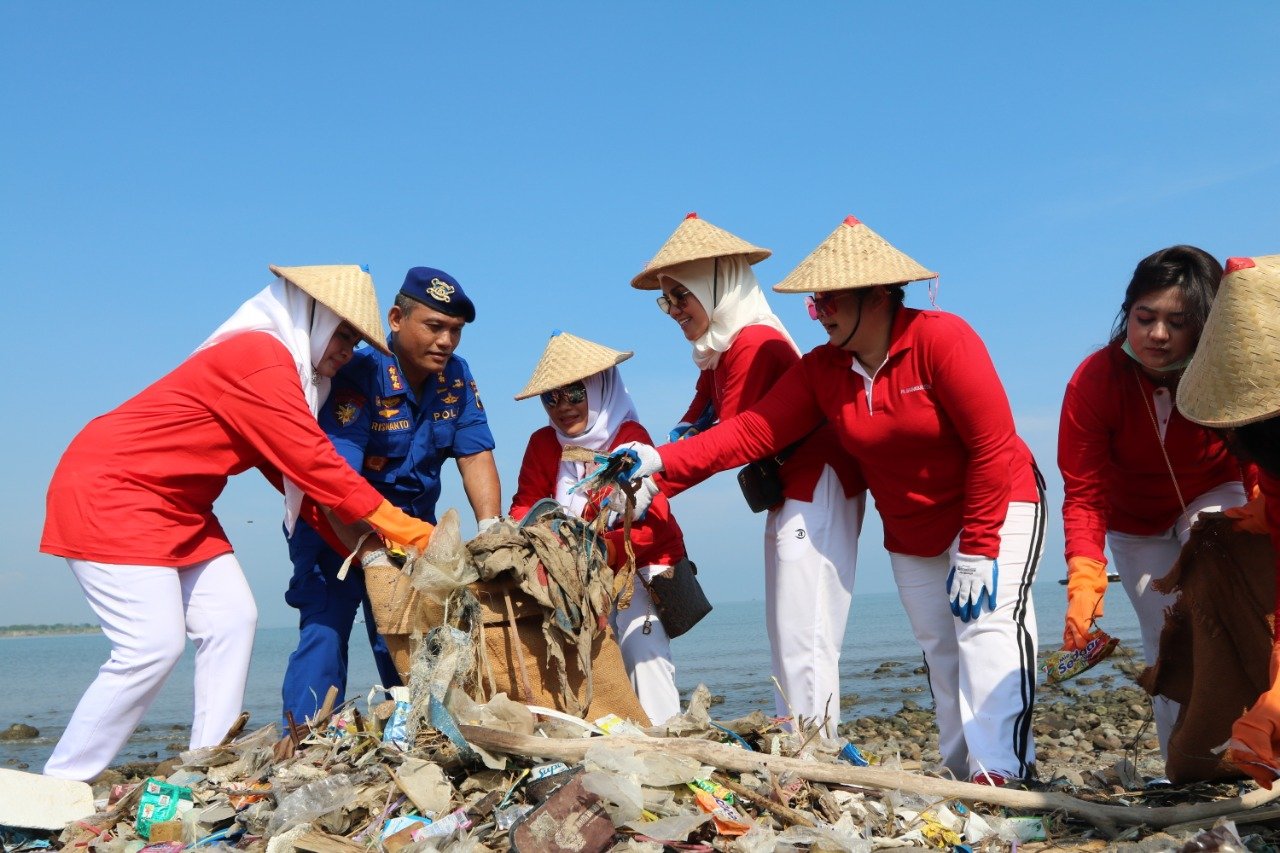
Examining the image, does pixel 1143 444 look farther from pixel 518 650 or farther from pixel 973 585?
pixel 518 650

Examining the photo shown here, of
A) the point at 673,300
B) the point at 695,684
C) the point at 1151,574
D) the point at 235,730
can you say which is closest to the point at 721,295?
the point at 673,300

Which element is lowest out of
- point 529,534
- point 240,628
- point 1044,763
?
point 1044,763

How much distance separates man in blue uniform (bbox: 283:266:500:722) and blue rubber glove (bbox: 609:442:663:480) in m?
0.75

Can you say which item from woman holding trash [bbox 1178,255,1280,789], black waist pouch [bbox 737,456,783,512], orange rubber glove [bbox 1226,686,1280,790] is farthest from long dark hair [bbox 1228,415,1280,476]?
black waist pouch [bbox 737,456,783,512]

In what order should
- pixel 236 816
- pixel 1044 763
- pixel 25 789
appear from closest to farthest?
pixel 236 816, pixel 25 789, pixel 1044 763

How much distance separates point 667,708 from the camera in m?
4.96

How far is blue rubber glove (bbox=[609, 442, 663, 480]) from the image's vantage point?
4305mm

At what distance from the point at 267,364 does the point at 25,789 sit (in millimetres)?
1641

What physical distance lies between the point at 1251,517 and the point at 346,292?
11.3ft

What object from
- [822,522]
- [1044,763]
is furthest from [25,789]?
[1044,763]

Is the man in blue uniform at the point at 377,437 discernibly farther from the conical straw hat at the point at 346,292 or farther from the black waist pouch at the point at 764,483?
the black waist pouch at the point at 764,483

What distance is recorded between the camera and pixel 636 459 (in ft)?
14.2

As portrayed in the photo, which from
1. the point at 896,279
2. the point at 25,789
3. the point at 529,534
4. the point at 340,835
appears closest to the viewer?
the point at 340,835

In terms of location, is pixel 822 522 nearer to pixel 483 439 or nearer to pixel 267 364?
pixel 483 439
